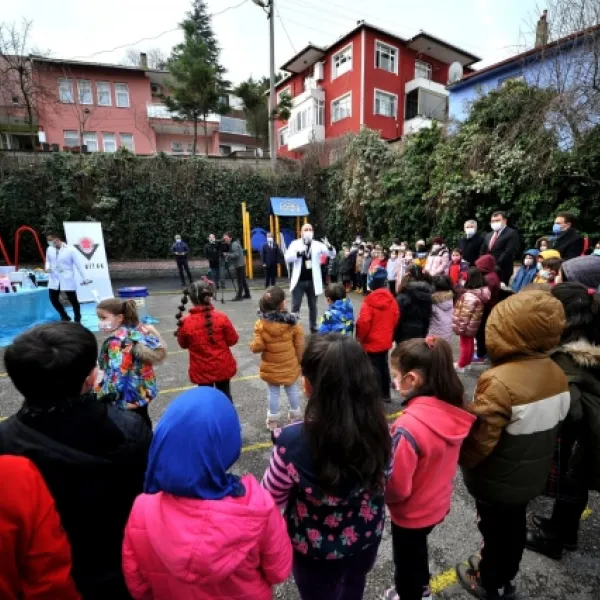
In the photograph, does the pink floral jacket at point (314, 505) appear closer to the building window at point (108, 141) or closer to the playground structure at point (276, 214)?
the playground structure at point (276, 214)

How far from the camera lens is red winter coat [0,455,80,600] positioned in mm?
1065

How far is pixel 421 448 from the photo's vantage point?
1.53 metres

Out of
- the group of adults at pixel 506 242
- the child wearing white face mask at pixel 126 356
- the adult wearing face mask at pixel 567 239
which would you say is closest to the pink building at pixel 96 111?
the group of adults at pixel 506 242

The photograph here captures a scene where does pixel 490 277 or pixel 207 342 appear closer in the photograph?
pixel 207 342

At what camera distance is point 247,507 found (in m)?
1.12

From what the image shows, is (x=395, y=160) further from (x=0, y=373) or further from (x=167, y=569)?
(x=167, y=569)

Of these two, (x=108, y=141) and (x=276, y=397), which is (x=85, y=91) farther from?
(x=276, y=397)

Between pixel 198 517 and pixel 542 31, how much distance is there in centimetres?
1134

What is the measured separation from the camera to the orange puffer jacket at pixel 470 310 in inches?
183

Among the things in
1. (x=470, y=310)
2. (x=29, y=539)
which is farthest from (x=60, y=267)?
(x=29, y=539)

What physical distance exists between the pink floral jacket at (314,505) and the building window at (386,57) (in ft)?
87.7

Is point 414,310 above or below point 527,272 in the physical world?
below

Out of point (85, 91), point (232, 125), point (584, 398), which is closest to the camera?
point (584, 398)

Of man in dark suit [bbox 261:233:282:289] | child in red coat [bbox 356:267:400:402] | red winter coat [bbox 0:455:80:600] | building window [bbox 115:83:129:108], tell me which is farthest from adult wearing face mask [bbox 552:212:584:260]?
building window [bbox 115:83:129:108]
